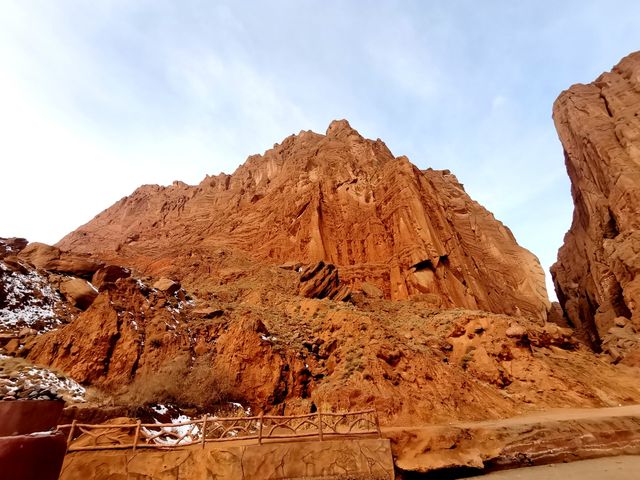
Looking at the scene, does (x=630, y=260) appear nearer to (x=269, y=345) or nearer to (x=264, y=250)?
(x=269, y=345)

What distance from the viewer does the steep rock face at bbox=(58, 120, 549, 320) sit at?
30.7 meters

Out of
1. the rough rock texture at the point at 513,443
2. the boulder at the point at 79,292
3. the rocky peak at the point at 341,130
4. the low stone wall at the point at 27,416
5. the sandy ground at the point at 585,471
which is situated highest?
the rocky peak at the point at 341,130

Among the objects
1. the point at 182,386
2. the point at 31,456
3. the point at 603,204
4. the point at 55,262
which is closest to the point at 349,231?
the point at 603,204

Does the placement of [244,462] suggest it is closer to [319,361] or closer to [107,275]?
[319,361]

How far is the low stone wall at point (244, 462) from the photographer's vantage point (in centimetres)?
696

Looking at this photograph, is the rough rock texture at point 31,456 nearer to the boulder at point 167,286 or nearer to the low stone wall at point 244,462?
the low stone wall at point 244,462

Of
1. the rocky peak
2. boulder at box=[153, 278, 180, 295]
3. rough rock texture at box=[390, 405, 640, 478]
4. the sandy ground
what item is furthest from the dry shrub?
the rocky peak

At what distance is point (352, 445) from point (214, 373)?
757 centimetres

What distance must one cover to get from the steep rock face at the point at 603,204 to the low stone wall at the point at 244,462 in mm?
21311

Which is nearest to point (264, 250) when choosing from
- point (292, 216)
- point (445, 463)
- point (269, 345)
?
point (292, 216)

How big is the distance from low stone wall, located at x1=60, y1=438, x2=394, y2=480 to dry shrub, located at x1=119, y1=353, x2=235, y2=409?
15.7ft

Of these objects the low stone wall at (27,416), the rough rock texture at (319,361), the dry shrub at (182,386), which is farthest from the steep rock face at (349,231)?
the low stone wall at (27,416)

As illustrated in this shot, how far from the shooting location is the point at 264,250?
35.7 metres

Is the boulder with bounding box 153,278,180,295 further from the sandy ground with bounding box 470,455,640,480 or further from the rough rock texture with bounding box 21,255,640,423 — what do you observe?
the sandy ground with bounding box 470,455,640,480
